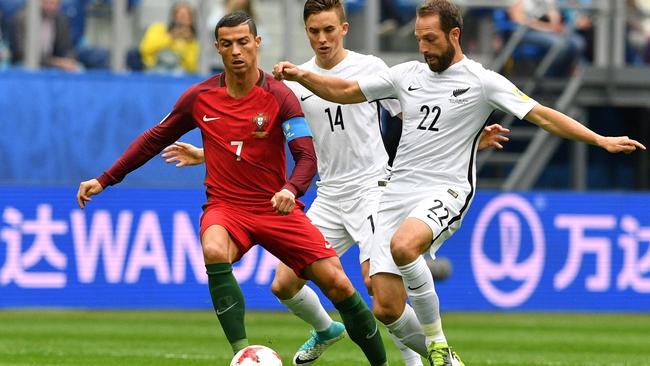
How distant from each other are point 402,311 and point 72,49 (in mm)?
11097

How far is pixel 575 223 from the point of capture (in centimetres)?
1925

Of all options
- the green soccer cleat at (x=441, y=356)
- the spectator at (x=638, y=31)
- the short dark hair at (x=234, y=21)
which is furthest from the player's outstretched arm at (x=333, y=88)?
the spectator at (x=638, y=31)

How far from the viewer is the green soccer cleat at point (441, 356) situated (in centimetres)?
920

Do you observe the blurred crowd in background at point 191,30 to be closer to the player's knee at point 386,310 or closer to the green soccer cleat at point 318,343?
the green soccer cleat at point 318,343

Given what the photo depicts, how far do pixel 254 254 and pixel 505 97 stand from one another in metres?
9.10

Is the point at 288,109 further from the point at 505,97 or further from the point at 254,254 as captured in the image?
the point at 254,254

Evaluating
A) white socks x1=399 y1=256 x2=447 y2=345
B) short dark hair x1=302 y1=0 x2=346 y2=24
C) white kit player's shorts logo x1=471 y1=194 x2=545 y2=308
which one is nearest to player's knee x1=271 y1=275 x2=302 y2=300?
white socks x1=399 y1=256 x2=447 y2=345

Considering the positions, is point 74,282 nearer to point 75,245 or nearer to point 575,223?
point 75,245

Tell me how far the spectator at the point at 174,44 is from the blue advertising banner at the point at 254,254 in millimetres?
2408

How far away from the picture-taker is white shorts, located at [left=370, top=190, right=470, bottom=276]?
9234mm

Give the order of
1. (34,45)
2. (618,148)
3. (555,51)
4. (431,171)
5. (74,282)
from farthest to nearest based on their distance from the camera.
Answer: (555,51) < (34,45) < (74,282) < (431,171) < (618,148)

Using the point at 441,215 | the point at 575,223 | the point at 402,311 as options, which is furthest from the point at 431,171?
the point at 575,223

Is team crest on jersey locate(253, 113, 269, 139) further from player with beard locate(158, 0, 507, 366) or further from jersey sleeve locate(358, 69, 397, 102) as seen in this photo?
player with beard locate(158, 0, 507, 366)

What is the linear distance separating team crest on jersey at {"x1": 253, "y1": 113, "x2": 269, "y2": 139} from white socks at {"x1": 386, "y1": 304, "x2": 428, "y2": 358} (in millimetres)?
1471
